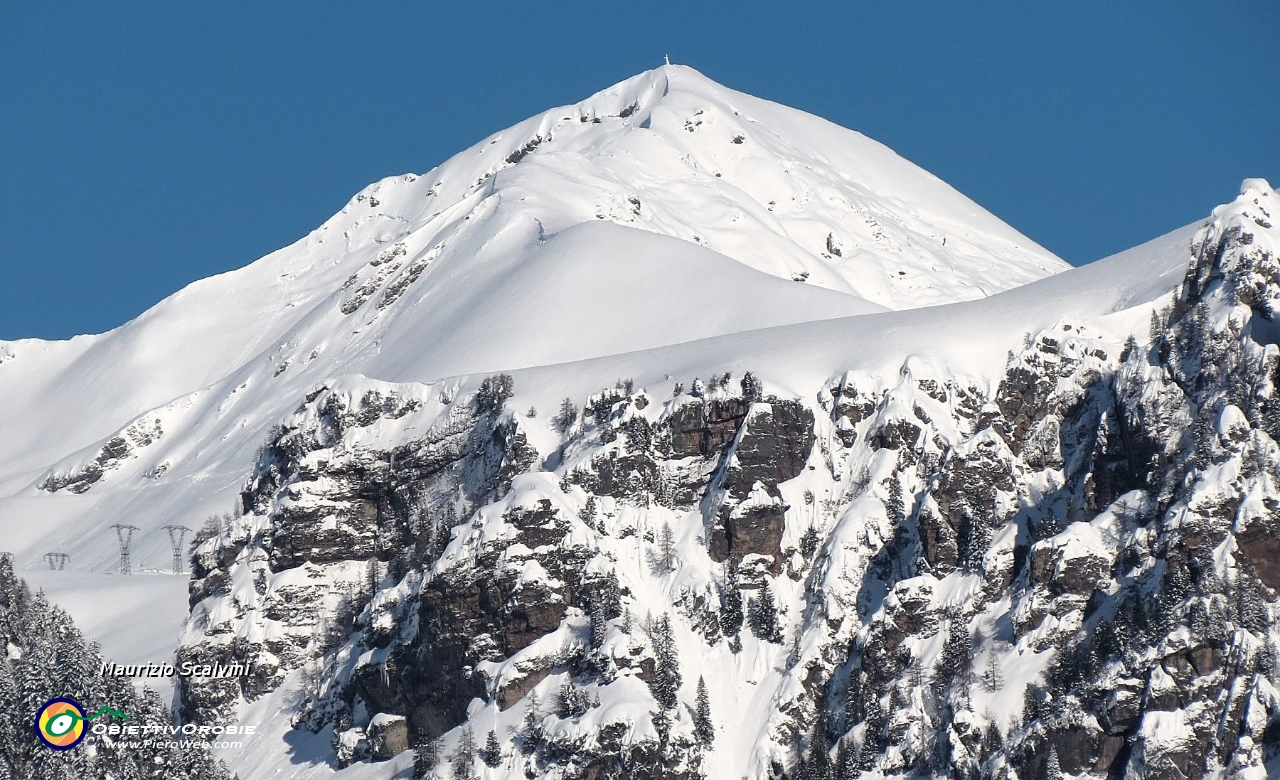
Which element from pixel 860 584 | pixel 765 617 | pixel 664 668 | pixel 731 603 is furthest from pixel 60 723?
pixel 860 584

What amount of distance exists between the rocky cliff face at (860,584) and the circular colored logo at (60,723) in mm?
33970

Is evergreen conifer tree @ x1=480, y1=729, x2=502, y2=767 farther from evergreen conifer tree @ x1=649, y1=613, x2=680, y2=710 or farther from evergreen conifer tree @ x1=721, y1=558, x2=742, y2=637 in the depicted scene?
evergreen conifer tree @ x1=721, y1=558, x2=742, y2=637

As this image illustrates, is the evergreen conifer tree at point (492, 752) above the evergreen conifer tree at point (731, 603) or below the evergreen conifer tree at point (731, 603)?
below

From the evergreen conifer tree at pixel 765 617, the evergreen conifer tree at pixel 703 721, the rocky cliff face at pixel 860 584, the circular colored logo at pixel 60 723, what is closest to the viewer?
the circular colored logo at pixel 60 723

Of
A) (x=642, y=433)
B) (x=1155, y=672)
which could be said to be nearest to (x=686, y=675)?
(x=642, y=433)

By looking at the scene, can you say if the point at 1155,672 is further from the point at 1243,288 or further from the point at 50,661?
the point at 50,661

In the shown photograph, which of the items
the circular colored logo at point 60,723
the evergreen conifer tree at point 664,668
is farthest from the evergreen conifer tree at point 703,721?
the circular colored logo at point 60,723

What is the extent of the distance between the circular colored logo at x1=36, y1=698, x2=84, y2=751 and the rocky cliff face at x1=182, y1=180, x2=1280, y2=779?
111 ft

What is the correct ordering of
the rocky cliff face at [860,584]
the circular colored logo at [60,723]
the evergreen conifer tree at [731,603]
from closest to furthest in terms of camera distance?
1. the circular colored logo at [60,723]
2. the rocky cliff face at [860,584]
3. the evergreen conifer tree at [731,603]

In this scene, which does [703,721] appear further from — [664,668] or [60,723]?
[60,723]

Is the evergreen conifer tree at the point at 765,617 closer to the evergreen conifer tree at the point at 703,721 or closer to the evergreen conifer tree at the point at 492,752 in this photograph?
the evergreen conifer tree at the point at 703,721

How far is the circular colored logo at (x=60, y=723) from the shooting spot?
14138cm

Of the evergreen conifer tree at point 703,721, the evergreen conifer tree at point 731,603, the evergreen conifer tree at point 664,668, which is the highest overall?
the evergreen conifer tree at point 731,603

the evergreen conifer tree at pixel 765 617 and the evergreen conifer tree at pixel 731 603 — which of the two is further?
the evergreen conifer tree at pixel 731 603
